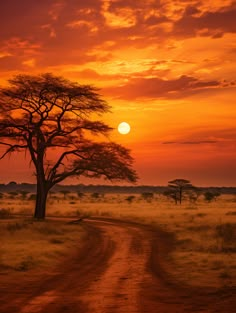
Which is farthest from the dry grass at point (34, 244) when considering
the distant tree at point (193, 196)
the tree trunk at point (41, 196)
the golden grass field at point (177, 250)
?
the distant tree at point (193, 196)

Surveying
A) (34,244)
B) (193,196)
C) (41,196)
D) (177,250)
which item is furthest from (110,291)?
(193,196)

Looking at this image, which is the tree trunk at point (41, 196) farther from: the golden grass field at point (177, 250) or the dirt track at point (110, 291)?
the dirt track at point (110, 291)

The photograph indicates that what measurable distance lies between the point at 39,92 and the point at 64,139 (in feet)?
15.6

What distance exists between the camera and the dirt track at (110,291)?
421 inches

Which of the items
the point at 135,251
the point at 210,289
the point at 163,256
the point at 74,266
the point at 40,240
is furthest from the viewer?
the point at 40,240

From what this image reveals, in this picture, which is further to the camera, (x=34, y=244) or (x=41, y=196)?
(x=41, y=196)

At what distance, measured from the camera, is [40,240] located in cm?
2398

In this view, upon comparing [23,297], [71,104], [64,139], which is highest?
[71,104]

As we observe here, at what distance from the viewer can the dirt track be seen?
1069 cm

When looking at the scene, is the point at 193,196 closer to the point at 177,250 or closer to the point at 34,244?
the point at 177,250

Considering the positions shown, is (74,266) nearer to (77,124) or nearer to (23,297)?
(23,297)

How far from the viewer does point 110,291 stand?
12414 millimetres

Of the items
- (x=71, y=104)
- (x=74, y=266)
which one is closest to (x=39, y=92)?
(x=71, y=104)

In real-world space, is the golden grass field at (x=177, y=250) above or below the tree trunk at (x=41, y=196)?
below
